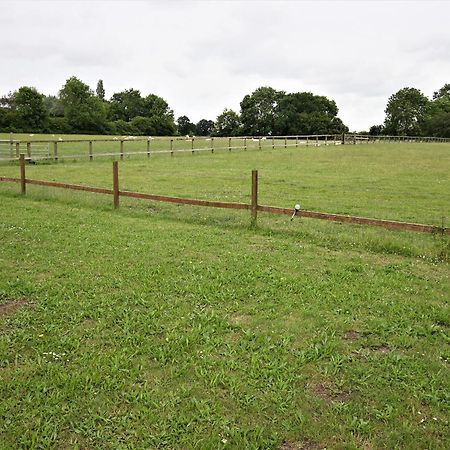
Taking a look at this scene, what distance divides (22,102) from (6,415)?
7715 centimetres

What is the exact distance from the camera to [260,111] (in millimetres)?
95000

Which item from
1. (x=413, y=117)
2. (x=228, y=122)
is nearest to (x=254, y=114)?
(x=228, y=122)

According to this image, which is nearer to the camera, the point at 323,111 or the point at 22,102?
the point at 22,102

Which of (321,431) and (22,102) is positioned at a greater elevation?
(22,102)

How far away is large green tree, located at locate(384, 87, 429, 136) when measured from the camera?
326 ft

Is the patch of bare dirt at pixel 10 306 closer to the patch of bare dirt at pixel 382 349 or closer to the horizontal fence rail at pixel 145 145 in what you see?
the patch of bare dirt at pixel 382 349

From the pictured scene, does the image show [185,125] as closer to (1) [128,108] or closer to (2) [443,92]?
(1) [128,108]

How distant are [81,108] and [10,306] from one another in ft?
261

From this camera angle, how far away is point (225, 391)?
3547 millimetres

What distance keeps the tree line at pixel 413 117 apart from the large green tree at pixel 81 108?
202ft

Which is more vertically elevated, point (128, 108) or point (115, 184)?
point (128, 108)

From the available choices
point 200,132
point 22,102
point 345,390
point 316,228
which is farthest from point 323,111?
point 345,390

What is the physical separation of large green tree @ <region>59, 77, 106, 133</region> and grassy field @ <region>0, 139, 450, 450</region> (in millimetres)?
72658

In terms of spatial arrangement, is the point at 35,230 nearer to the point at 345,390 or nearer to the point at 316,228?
the point at 316,228
